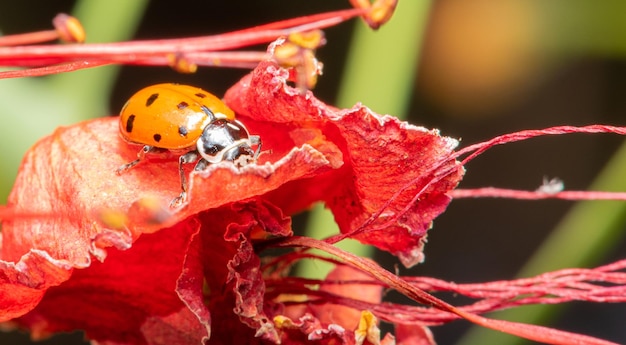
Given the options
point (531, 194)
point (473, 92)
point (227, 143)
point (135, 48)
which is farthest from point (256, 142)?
point (473, 92)

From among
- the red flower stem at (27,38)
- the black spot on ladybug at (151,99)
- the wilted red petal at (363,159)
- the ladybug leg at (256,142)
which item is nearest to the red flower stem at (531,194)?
the wilted red petal at (363,159)

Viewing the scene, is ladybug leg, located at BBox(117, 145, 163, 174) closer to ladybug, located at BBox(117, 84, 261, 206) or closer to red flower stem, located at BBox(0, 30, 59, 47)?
ladybug, located at BBox(117, 84, 261, 206)

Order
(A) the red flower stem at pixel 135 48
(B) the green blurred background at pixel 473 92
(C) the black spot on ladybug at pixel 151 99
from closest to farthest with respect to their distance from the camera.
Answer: (A) the red flower stem at pixel 135 48 < (C) the black spot on ladybug at pixel 151 99 < (B) the green blurred background at pixel 473 92

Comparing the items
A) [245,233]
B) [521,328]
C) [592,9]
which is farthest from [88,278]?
[592,9]

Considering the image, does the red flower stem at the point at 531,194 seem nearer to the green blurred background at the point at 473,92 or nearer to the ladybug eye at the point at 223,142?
the ladybug eye at the point at 223,142

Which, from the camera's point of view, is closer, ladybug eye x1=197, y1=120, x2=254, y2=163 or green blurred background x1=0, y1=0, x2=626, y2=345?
ladybug eye x1=197, y1=120, x2=254, y2=163

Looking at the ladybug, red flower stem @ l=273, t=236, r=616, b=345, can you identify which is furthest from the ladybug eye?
red flower stem @ l=273, t=236, r=616, b=345
